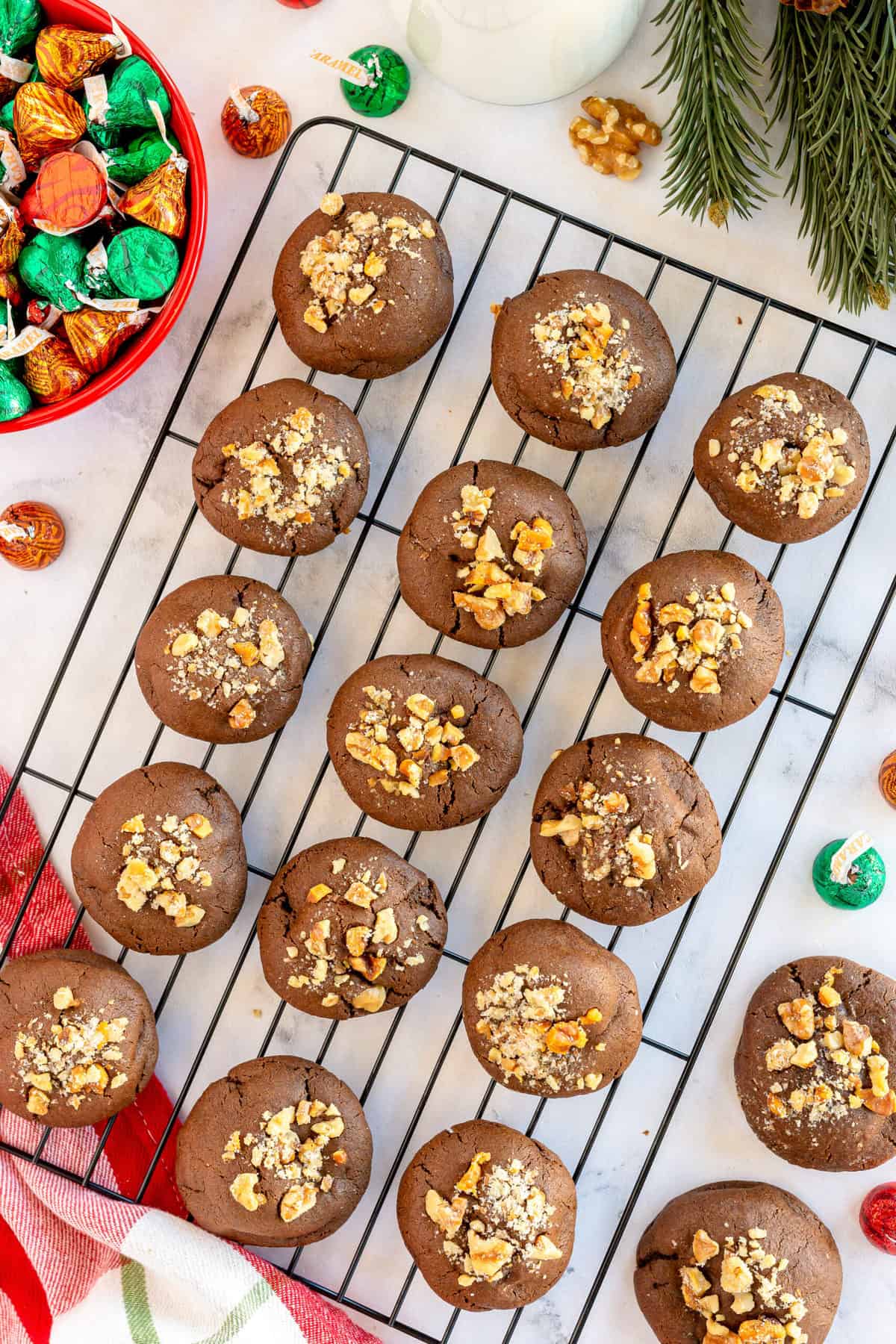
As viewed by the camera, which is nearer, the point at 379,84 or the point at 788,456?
the point at 788,456

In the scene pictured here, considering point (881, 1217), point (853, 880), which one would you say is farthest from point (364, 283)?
point (881, 1217)

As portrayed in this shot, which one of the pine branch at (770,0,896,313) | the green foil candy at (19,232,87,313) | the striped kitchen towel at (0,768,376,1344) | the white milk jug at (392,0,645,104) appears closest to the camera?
the pine branch at (770,0,896,313)

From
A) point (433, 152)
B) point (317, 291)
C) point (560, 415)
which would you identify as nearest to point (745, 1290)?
point (560, 415)

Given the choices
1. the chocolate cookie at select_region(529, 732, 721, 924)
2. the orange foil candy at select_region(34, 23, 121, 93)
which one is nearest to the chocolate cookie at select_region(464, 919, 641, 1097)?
the chocolate cookie at select_region(529, 732, 721, 924)

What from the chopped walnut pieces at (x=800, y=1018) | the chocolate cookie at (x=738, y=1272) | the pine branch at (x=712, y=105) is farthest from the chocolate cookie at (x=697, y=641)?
the chocolate cookie at (x=738, y=1272)

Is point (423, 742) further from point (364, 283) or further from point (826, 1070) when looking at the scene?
point (826, 1070)

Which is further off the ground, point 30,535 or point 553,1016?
point 30,535

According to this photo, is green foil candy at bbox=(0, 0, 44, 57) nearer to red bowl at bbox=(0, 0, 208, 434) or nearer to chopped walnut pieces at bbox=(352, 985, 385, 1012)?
red bowl at bbox=(0, 0, 208, 434)
